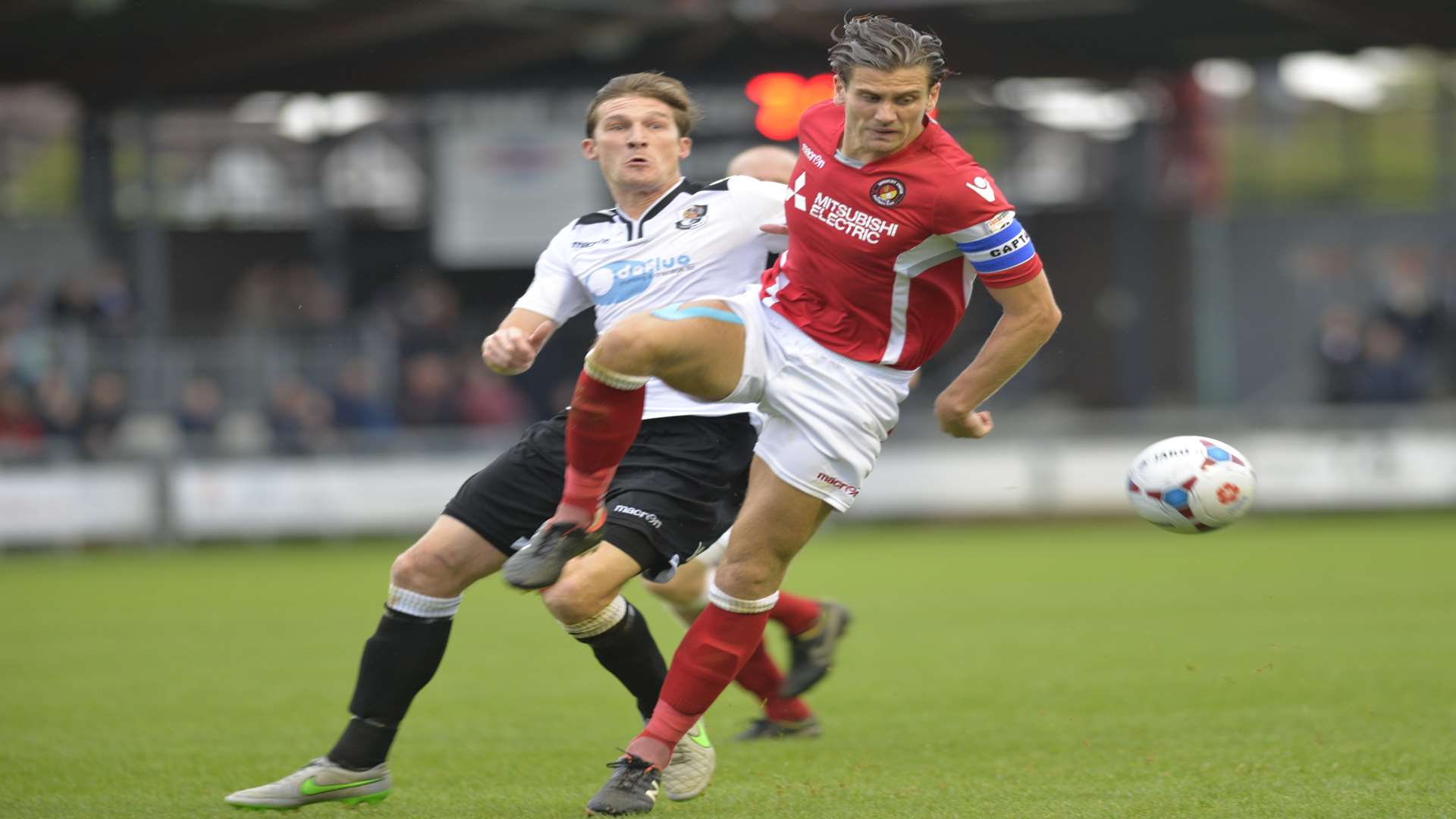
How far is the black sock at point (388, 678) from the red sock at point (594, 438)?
595 mm

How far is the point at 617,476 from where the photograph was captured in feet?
17.2

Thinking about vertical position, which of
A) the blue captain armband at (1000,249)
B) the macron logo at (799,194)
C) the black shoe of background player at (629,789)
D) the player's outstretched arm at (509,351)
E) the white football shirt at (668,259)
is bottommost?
the black shoe of background player at (629,789)

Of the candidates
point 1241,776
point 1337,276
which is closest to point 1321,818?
point 1241,776

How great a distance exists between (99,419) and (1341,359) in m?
12.4

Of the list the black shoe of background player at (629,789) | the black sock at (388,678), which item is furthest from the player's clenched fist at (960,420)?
the black sock at (388,678)

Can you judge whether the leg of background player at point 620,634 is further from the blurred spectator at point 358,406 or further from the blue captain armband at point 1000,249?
the blurred spectator at point 358,406

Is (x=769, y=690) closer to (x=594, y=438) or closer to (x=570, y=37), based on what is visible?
(x=594, y=438)

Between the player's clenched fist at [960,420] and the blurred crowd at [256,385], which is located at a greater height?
the player's clenched fist at [960,420]

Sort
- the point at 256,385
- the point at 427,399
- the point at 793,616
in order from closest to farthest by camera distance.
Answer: the point at 793,616 → the point at 427,399 → the point at 256,385

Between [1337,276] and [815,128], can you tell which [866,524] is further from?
[815,128]

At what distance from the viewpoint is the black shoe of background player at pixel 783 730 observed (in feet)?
21.1

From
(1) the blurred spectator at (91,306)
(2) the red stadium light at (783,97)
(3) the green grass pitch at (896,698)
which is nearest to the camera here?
(3) the green grass pitch at (896,698)

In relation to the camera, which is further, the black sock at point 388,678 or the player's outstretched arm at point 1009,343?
the black sock at point 388,678

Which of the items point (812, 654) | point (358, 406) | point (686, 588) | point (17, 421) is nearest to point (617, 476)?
point (686, 588)
